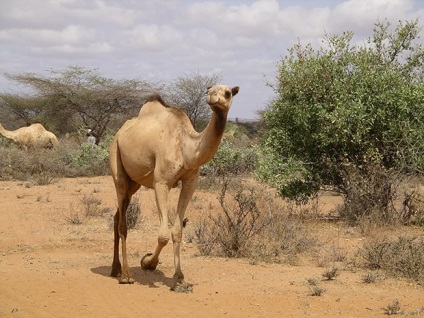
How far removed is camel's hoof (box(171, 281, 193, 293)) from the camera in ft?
24.7

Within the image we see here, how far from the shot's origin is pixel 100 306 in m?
6.92

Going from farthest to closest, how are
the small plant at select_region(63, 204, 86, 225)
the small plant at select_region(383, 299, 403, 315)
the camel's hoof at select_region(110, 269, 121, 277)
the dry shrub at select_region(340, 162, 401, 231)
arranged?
the small plant at select_region(63, 204, 86, 225) → the dry shrub at select_region(340, 162, 401, 231) → the camel's hoof at select_region(110, 269, 121, 277) → the small plant at select_region(383, 299, 403, 315)

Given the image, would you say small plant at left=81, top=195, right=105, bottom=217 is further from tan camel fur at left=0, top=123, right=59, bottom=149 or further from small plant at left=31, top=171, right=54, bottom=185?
tan camel fur at left=0, top=123, right=59, bottom=149

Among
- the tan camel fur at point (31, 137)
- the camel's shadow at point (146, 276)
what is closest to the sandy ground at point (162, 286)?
the camel's shadow at point (146, 276)

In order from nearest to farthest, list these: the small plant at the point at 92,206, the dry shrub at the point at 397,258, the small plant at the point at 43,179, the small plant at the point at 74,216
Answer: the dry shrub at the point at 397,258 < the small plant at the point at 74,216 < the small plant at the point at 92,206 < the small plant at the point at 43,179

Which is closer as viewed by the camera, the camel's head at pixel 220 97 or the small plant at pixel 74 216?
the camel's head at pixel 220 97

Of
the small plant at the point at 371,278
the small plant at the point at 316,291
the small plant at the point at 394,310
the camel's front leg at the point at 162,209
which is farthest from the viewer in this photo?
the small plant at the point at 371,278

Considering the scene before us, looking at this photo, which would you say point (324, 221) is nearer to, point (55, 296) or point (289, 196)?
point (289, 196)

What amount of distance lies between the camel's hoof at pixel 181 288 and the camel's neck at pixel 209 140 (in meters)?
1.38

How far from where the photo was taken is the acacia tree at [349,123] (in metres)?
12.5

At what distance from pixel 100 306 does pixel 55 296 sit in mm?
626

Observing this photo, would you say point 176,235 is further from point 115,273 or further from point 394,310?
point 394,310

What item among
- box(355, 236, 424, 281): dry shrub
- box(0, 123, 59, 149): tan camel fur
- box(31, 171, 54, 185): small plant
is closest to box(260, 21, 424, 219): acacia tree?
box(355, 236, 424, 281): dry shrub

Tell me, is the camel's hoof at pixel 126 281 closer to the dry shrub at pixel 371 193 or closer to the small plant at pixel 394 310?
the small plant at pixel 394 310
